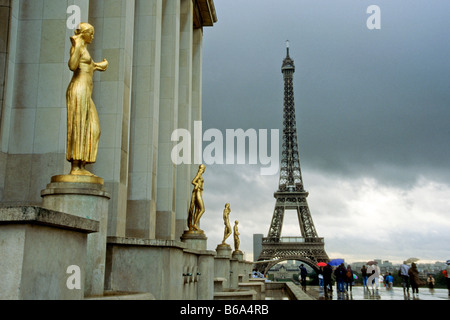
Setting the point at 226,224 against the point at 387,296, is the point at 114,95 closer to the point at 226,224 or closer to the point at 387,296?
the point at 387,296

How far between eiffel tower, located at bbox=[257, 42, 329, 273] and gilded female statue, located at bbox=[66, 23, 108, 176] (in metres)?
66.9

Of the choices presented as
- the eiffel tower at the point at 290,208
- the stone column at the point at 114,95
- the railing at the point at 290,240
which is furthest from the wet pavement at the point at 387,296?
the railing at the point at 290,240

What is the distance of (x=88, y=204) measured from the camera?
8.31 meters

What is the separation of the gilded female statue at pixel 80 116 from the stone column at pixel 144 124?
34.5 ft

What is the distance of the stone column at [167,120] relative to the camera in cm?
2283

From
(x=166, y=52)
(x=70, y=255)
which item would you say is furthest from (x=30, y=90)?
(x=166, y=52)

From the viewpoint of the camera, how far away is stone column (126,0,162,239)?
62.9 ft

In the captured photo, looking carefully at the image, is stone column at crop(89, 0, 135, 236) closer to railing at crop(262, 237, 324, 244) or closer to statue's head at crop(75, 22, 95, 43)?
statue's head at crop(75, 22, 95, 43)

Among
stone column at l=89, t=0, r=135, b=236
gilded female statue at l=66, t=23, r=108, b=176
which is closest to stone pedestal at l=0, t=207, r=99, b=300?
gilded female statue at l=66, t=23, r=108, b=176

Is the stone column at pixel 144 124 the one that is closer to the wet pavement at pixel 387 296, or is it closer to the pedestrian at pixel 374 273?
the wet pavement at pixel 387 296
